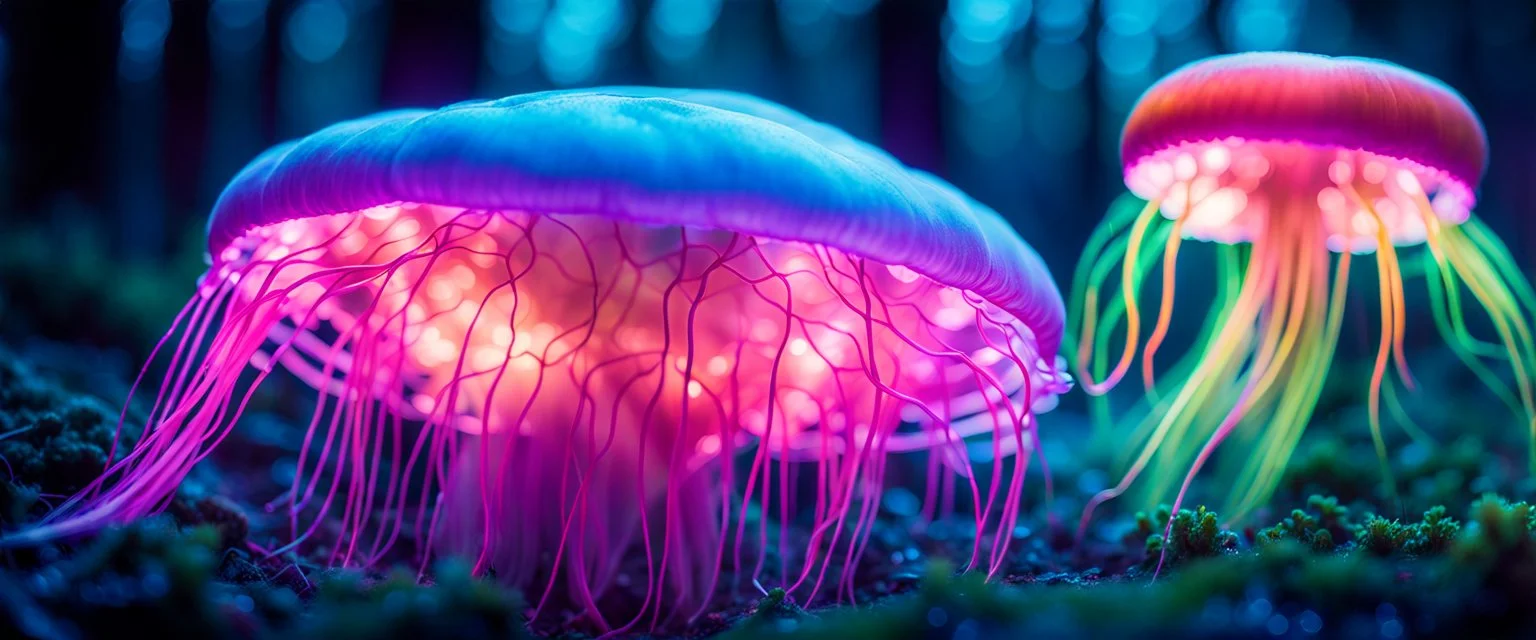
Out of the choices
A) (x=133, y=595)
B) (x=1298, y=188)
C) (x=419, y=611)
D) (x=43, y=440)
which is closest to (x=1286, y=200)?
(x=1298, y=188)

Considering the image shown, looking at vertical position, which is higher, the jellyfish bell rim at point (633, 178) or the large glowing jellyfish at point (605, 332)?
the jellyfish bell rim at point (633, 178)

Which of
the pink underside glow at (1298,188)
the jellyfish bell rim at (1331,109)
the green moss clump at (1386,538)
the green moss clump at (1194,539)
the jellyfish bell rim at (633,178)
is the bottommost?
the green moss clump at (1194,539)

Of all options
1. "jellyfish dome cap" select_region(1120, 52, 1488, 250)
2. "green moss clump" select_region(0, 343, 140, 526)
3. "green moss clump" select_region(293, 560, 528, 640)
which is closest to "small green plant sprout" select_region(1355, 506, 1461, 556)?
"jellyfish dome cap" select_region(1120, 52, 1488, 250)

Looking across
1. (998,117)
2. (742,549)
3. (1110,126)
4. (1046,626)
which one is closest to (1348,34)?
(1110,126)

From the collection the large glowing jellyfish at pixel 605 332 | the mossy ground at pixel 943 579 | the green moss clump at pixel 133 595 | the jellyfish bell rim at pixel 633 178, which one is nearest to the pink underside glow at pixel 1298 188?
the large glowing jellyfish at pixel 605 332

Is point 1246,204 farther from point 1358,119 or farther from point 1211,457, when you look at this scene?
point 1211,457

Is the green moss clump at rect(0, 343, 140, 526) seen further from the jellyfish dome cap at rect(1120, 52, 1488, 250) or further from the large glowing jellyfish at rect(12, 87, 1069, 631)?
the jellyfish dome cap at rect(1120, 52, 1488, 250)

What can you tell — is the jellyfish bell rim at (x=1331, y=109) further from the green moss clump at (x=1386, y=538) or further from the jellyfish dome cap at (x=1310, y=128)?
the green moss clump at (x=1386, y=538)
